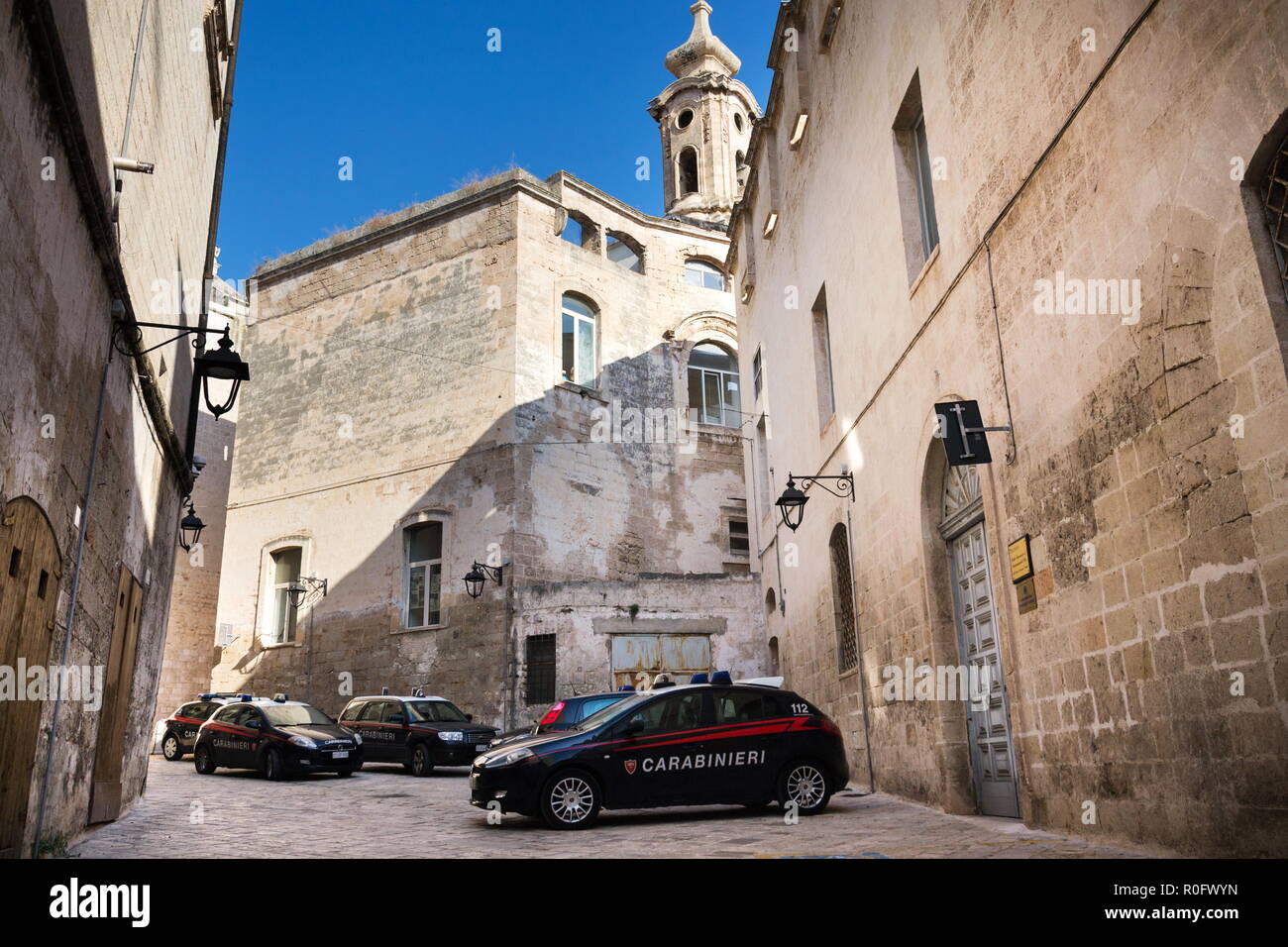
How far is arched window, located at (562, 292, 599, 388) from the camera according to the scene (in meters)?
24.0

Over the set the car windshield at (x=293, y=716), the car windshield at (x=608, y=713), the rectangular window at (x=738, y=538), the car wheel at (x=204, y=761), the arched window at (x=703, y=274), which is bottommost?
the car wheel at (x=204, y=761)

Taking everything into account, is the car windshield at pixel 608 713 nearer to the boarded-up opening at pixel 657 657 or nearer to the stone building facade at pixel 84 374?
the stone building facade at pixel 84 374

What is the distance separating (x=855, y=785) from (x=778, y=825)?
4232 mm

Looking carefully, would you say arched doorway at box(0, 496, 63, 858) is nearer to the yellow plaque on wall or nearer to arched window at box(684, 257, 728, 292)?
the yellow plaque on wall

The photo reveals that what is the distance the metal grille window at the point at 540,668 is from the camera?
19.9 metres

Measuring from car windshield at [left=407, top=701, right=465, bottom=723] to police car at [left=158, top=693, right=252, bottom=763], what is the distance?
4590 mm

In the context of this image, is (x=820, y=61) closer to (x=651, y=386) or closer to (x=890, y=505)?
(x=890, y=505)

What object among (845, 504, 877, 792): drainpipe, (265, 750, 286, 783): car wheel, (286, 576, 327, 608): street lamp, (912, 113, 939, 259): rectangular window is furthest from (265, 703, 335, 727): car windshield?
(912, 113, 939, 259): rectangular window

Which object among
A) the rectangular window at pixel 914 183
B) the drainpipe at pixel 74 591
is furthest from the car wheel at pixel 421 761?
the rectangular window at pixel 914 183

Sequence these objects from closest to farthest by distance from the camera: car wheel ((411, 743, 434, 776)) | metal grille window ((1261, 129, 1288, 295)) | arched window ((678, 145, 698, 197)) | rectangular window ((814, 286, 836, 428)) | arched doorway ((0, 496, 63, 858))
A: metal grille window ((1261, 129, 1288, 295)) < arched doorway ((0, 496, 63, 858)) < rectangular window ((814, 286, 836, 428)) < car wheel ((411, 743, 434, 776)) < arched window ((678, 145, 698, 197))

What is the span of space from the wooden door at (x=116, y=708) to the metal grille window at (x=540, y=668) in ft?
33.3

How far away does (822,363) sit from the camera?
47.4 ft

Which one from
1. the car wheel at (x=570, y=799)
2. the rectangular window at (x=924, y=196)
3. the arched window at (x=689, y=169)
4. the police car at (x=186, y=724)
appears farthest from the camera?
the arched window at (x=689, y=169)
